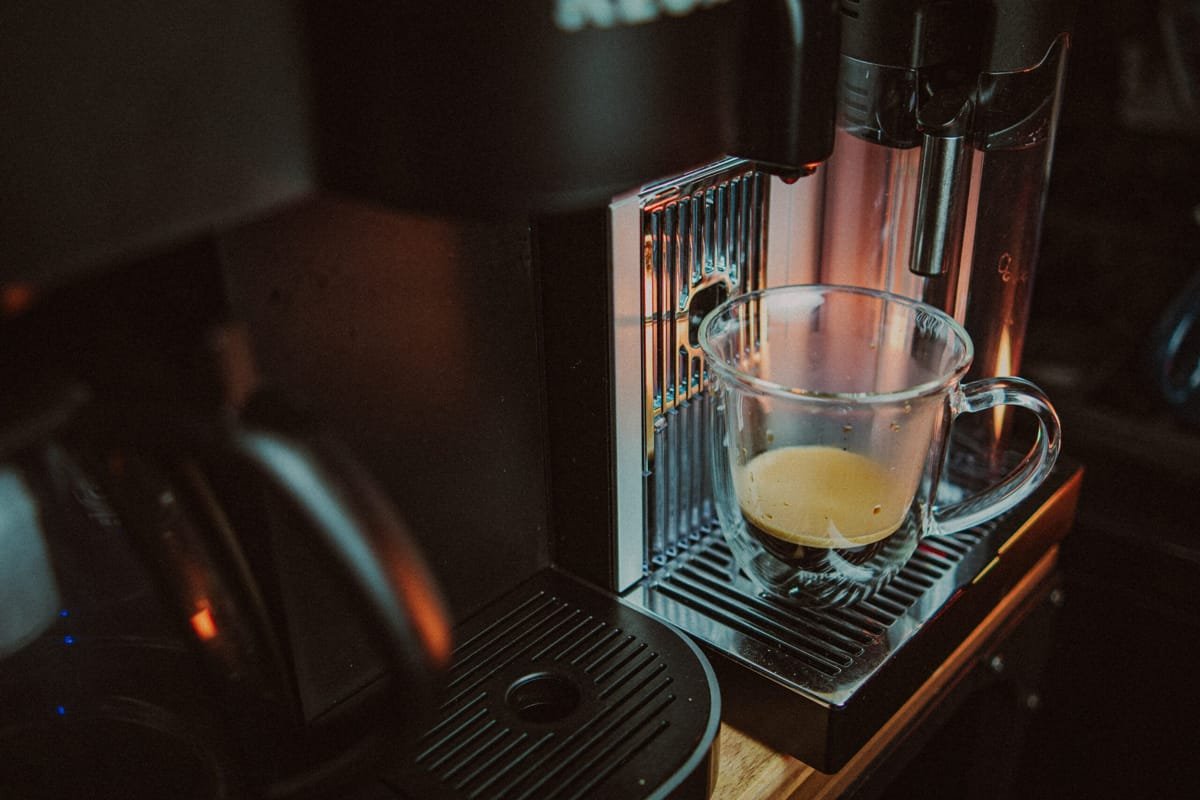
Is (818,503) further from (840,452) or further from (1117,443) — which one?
(1117,443)

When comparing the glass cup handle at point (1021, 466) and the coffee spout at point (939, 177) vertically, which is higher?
the coffee spout at point (939, 177)

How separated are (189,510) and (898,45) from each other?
1.38 ft

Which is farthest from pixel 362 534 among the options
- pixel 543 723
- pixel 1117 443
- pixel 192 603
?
pixel 1117 443

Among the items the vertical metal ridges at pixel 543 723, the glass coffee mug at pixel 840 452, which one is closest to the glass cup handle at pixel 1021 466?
the glass coffee mug at pixel 840 452

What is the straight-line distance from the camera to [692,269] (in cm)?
69

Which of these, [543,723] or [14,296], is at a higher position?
[14,296]

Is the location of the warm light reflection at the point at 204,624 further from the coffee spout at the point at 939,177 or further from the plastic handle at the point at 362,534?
the coffee spout at the point at 939,177

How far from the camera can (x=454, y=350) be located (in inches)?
24.8

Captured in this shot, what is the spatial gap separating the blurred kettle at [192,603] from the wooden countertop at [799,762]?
217 mm

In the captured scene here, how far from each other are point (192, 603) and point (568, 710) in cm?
23

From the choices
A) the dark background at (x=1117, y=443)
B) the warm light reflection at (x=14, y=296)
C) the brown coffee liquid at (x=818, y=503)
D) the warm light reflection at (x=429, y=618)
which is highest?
the warm light reflection at (x=14, y=296)

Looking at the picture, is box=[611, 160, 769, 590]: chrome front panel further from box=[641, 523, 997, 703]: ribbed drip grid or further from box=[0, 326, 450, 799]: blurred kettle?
box=[0, 326, 450, 799]: blurred kettle

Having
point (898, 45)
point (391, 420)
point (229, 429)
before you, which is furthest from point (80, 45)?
point (898, 45)

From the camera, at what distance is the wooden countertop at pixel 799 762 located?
0.66 metres
